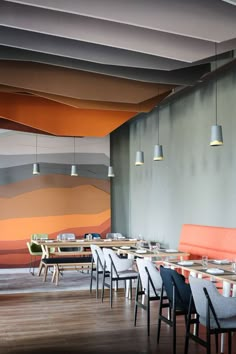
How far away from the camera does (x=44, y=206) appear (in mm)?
11641

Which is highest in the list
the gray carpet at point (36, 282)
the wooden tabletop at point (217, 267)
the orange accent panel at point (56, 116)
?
the orange accent panel at point (56, 116)

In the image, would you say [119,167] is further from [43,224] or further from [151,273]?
[151,273]

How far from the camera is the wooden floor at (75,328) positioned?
16.2 ft

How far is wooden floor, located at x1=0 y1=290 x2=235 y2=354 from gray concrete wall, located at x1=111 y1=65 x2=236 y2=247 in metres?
2.25

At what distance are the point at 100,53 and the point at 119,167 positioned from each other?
20.0ft

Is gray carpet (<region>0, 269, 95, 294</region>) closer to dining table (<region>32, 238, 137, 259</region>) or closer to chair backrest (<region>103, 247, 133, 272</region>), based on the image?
dining table (<region>32, 238, 137, 259</region>)

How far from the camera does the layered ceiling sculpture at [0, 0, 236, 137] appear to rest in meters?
5.21

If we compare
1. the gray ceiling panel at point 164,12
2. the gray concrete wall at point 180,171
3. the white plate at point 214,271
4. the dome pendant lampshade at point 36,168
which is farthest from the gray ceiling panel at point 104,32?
the dome pendant lampshade at point 36,168

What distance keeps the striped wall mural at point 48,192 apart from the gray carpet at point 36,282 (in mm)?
955

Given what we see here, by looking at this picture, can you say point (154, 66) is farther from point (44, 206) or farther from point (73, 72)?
point (44, 206)

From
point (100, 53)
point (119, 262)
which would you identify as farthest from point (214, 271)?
point (100, 53)

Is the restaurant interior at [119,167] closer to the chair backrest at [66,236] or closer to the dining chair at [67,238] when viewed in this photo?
the dining chair at [67,238]

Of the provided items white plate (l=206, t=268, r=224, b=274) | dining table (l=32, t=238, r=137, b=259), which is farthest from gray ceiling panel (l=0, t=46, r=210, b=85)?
dining table (l=32, t=238, r=137, b=259)

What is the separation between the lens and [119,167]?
41.1ft
